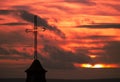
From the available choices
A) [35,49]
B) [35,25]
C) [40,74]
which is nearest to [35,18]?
[35,25]

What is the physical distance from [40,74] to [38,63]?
1195 millimetres

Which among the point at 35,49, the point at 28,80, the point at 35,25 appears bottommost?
the point at 28,80

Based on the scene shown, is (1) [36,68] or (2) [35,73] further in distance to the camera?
(1) [36,68]

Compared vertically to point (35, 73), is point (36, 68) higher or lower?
higher

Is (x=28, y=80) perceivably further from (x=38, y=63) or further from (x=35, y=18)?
(x=35, y=18)

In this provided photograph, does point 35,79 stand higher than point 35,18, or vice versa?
point 35,18

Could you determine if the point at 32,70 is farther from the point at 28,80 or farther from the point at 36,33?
the point at 36,33

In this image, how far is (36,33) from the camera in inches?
1248

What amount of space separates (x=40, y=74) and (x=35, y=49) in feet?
7.87

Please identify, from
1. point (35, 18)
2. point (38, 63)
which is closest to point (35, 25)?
point (35, 18)

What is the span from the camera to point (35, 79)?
103 feet

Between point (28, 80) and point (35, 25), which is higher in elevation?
point (35, 25)

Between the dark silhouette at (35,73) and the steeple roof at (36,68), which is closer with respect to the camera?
the dark silhouette at (35,73)

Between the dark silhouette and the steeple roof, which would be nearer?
the dark silhouette
